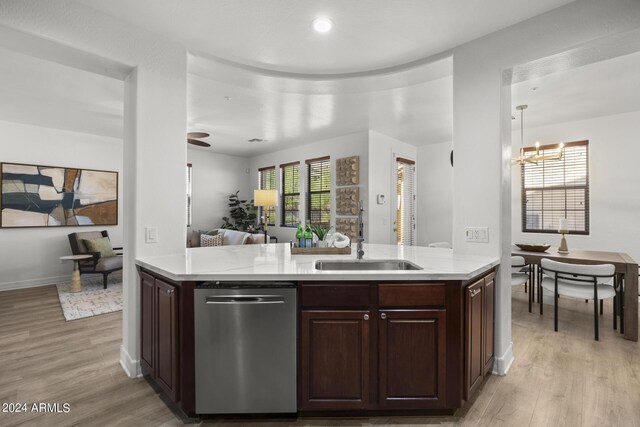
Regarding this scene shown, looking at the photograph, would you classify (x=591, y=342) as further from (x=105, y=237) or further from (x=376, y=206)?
(x=105, y=237)

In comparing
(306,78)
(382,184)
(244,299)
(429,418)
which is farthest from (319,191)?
(429,418)

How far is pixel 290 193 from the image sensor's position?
7355 millimetres

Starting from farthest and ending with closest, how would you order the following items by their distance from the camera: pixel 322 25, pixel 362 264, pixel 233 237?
pixel 233 237 → pixel 362 264 → pixel 322 25

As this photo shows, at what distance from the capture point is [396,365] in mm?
1865

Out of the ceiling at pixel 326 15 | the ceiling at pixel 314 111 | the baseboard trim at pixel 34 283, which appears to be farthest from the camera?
the baseboard trim at pixel 34 283

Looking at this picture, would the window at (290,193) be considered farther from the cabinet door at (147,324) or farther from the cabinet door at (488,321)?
the cabinet door at (488,321)

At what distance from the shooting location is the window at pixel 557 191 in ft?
16.3

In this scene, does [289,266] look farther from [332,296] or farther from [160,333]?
[160,333]

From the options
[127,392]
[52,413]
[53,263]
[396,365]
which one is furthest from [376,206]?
[53,263]

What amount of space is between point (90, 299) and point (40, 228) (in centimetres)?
193

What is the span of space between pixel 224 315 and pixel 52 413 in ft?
4.24

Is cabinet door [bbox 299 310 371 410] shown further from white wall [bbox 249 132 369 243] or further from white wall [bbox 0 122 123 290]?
white wall [bbox 0 122 123 290]

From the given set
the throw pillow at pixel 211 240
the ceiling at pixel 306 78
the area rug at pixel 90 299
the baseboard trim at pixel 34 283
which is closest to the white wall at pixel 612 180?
the ceiling at pixel 306 78

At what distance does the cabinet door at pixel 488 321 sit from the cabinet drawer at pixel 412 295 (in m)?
0.58
